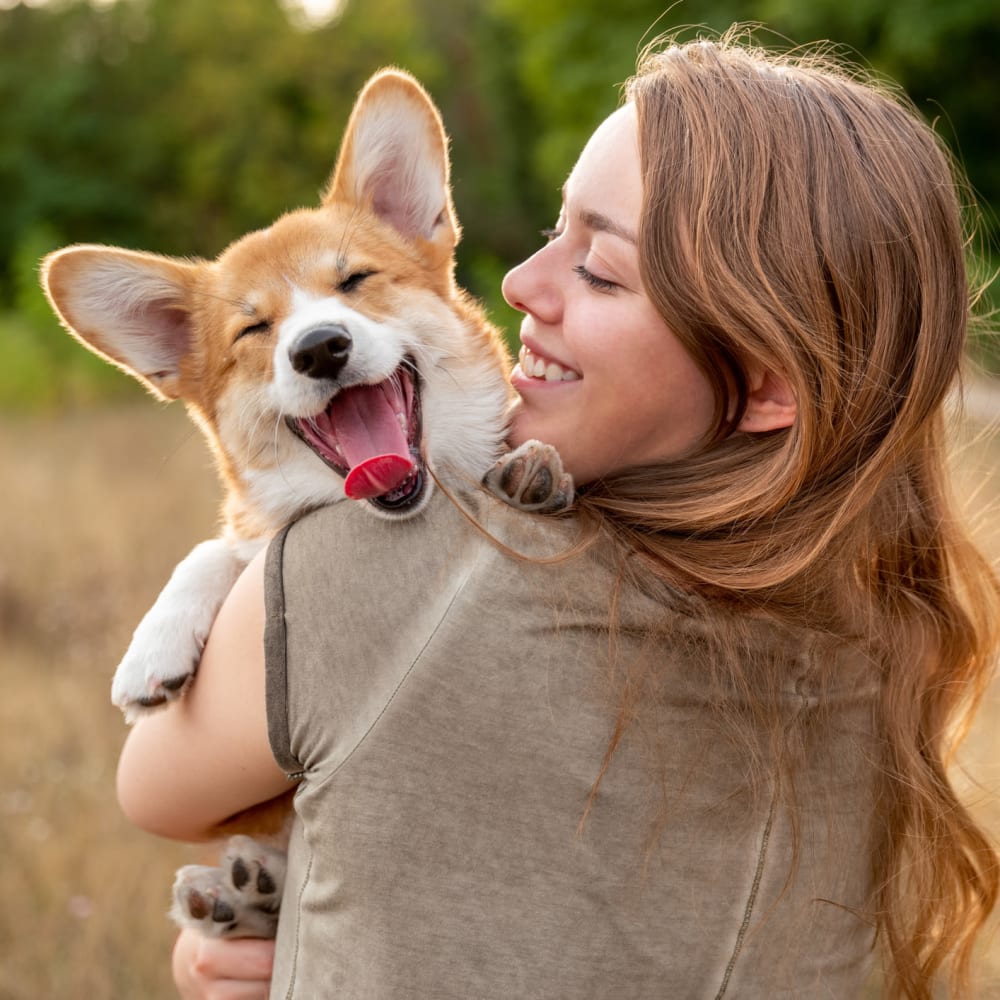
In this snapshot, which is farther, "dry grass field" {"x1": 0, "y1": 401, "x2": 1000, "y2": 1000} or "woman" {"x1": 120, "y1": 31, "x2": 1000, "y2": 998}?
"dry grass field" {"x1": 0, "y1": 401, "x2": 1000, "y2": 1000}

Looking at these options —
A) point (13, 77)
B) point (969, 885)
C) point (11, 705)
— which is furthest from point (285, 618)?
point (13, 77)

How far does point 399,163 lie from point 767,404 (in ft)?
3.90

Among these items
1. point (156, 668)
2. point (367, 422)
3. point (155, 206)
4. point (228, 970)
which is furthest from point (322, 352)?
point (155, 206)

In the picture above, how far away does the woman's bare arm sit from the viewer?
1559 millimetres

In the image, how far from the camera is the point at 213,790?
5.49 ft

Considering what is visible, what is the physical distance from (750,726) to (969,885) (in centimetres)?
65

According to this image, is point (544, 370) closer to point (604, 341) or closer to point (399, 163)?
point (604, 341)

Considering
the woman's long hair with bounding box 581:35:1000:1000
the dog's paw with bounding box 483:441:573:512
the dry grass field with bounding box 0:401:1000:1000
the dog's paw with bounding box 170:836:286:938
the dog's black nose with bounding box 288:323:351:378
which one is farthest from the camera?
the dry grass field with bounding box 0:401:1000:1000

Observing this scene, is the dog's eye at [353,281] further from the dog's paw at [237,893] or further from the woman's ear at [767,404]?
the dog's paw at [237,893]

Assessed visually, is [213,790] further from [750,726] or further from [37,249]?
[37,249]

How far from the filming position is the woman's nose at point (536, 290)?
1.96 meters

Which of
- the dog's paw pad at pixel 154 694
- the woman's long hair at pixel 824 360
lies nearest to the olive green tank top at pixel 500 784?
the woman's long hair at pixel 824 360

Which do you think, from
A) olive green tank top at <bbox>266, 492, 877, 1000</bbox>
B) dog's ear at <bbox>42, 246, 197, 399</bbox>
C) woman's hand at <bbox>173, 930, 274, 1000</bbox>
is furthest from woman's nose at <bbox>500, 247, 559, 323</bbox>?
woman's hand at <bbox>173, 930, 274, 1000</bbox>

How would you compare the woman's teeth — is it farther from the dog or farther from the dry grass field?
the dry grass field
